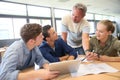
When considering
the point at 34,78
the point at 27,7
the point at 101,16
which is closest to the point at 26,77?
the point at 34,78

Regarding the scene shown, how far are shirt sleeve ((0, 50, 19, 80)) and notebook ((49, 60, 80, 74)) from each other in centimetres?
27

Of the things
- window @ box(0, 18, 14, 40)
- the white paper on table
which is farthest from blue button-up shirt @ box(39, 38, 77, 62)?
window @ box(0, 18, 14, 40)

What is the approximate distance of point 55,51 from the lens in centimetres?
198

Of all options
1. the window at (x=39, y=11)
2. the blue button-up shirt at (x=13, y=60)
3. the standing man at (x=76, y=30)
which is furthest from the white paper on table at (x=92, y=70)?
the window at (x=39, y=11)

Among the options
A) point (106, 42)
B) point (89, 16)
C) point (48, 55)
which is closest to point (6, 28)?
point (48, 55)

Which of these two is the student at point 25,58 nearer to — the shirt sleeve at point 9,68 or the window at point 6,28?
the shirt sleeve at point 9,68

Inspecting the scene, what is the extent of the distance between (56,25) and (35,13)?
1461 mm

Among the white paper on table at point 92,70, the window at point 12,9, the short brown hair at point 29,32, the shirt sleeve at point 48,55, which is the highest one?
the window at point 12,9

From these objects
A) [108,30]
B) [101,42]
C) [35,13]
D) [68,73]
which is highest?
[35,13]

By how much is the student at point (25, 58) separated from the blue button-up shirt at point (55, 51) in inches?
8.9

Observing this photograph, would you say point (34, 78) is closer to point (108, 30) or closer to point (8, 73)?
point (8, 73)

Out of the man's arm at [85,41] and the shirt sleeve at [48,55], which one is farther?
the man's arm at [85,41]

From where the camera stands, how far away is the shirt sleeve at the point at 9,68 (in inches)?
44.1

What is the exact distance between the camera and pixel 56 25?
8578 millimetres
